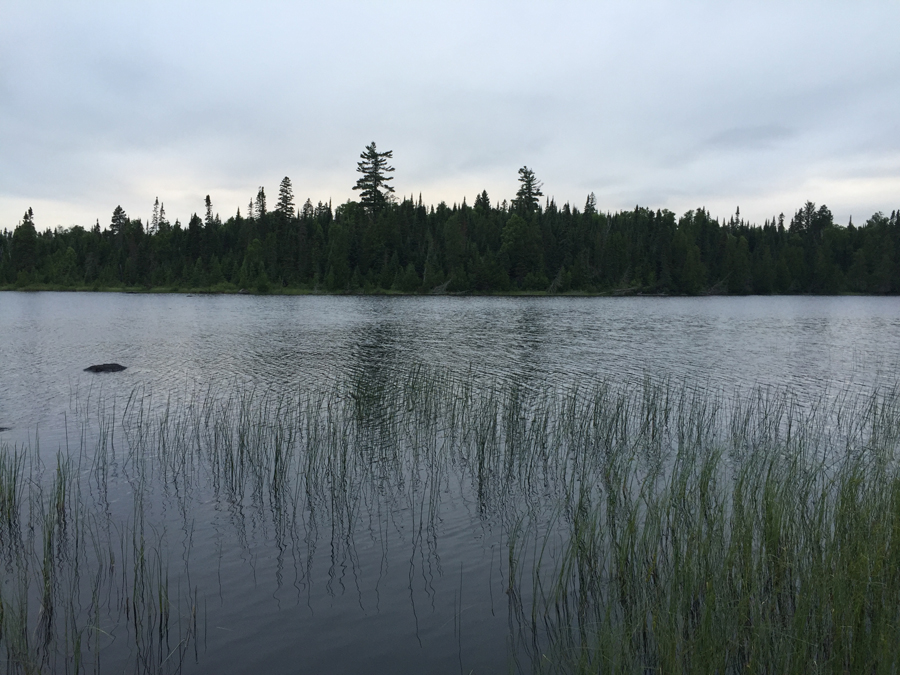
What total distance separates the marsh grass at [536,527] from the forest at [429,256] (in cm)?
11611

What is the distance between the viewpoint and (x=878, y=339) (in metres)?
46.0

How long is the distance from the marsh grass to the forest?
11611 cm

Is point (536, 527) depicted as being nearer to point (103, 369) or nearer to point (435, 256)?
point (103, 369)

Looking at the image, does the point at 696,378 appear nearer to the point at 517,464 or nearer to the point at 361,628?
the point at 517,464

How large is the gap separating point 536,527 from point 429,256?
13058 centimetres

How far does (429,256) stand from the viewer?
13950 cm

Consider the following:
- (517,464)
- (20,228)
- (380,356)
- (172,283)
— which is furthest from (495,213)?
(517,464)

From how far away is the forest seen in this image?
456ft

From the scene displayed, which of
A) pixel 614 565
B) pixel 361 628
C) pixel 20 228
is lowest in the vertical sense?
pixel 361 628

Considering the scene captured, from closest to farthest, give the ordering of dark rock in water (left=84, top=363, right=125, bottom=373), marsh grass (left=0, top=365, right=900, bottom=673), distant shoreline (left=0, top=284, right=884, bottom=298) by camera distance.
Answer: marsh grass (left=0, top=365, right=900, bottom=673)
dark rock in water (left=84, top=363, right=125, bottom=373)
distant shoreline (left=0, top=284, right=884, bottom=298)

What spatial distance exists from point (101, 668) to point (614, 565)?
640cm

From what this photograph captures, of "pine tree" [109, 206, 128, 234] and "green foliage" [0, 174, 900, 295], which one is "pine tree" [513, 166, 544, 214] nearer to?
"green foliage" [0, 174, 900, 295]

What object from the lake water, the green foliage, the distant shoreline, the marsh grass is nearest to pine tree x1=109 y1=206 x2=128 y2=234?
the green foliage

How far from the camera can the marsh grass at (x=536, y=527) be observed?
21.8 feet
